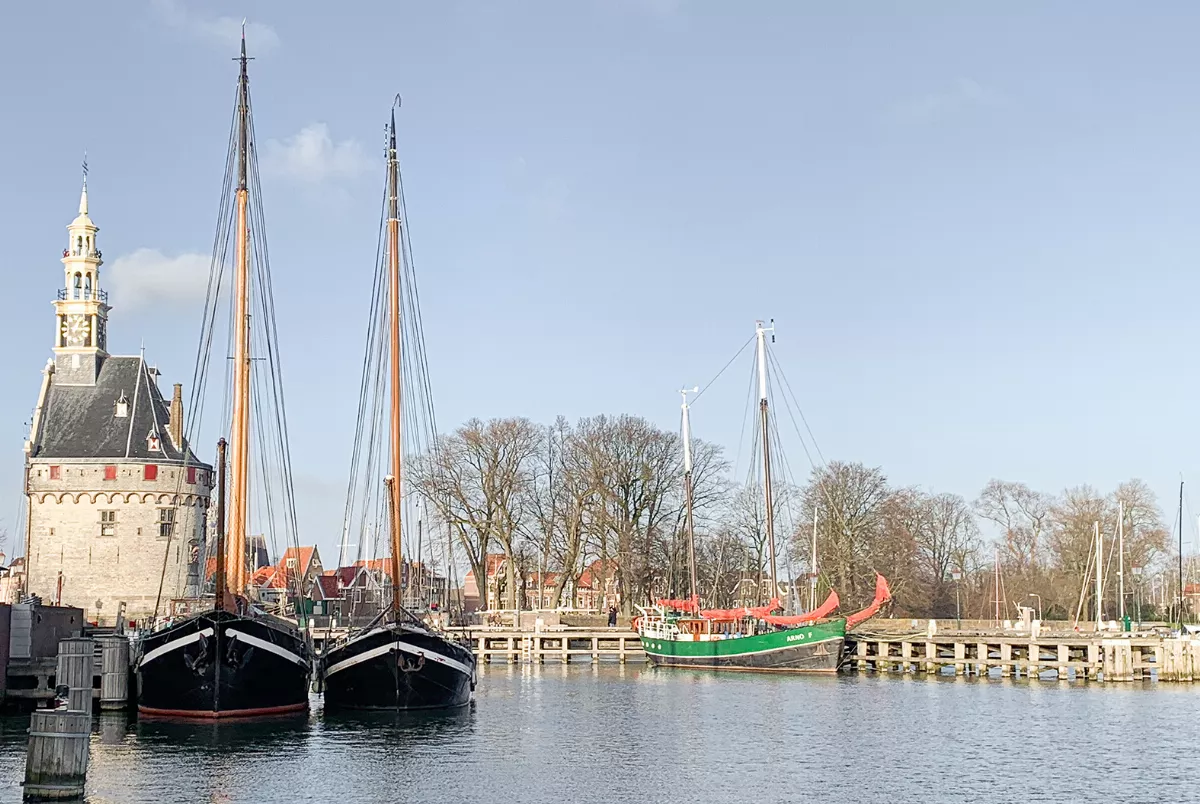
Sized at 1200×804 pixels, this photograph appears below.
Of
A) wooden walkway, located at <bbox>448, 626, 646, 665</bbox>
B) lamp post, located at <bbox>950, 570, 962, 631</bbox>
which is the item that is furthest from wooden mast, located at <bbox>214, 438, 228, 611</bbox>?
lamp post, located at <bbox>950, 570, 962, 631</bbox>

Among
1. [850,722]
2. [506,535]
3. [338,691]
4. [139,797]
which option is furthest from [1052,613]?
[139,797]

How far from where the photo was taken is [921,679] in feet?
194

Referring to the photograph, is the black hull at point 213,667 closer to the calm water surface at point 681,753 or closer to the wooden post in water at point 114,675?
the calm water surface at point 681,753

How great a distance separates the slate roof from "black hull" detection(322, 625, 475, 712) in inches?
1147

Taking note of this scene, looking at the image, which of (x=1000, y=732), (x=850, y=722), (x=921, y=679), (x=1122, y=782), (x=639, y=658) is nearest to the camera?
(x=1122, y=782)

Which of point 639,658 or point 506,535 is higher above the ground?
point 506,535

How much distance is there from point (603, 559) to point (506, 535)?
6.09 meters

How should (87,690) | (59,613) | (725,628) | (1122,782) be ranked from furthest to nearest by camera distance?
1. (725,628)
2. (59,613)
3. (1122,782)
4. (87,690)

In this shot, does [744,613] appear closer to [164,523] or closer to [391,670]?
[391,670]

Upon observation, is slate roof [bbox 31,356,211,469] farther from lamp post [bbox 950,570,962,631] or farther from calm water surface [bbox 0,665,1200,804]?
lamp post [bbox 950,570,962,631]

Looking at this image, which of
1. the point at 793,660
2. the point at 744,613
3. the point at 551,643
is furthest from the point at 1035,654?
the point at 551,643

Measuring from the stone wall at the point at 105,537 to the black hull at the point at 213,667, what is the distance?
27.8 m

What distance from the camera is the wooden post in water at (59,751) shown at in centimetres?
2383

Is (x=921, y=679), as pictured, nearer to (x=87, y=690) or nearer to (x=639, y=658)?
(x=639, y=658)
